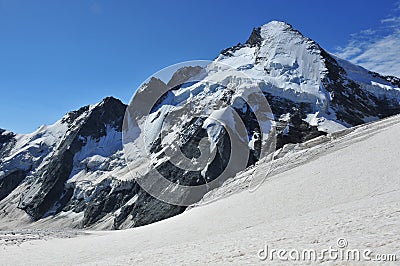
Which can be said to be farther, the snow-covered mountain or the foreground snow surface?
the snow-covered mountain

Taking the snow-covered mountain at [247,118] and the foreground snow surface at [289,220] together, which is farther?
the snow-covered mountain at [247,118]

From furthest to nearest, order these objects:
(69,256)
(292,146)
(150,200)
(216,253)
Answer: (150,200)
(292,146)
(69,256)
(216,253)

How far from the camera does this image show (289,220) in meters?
23.1

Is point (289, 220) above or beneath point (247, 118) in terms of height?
beneath

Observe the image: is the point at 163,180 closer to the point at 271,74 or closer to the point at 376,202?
the point at 271,74

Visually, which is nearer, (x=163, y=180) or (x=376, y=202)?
(x=376, y=202)

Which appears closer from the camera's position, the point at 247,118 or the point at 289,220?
the point at 289,220

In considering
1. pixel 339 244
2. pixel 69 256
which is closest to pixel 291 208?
pixel 339 244

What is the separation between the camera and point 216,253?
17.7 metres

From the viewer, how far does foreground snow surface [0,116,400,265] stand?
16484mm

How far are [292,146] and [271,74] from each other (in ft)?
390

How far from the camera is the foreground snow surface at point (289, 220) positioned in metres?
16.5

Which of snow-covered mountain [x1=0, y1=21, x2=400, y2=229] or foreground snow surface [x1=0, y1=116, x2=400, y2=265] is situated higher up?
snow-covered mountain [x1=0, y1=21, x2=400, y2=229]

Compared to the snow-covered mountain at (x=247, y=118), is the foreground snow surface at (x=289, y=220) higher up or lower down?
lower down
